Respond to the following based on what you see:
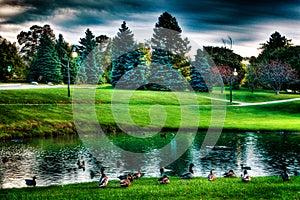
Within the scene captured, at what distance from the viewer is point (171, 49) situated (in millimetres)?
81125

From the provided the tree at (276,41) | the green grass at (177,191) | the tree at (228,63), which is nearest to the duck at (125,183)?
the green grass at (177,191)

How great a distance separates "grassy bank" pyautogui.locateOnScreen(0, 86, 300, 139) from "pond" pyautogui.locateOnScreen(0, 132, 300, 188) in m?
4.51

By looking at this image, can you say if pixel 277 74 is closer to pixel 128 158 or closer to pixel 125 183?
pixel 128 158

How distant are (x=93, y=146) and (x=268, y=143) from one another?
1405 cm

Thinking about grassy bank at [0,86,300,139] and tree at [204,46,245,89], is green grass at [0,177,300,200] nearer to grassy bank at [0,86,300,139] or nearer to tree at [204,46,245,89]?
grassy bank at [0,86,300,139]

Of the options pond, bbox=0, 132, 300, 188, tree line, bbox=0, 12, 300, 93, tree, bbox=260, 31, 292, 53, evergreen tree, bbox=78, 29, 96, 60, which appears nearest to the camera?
pond, bbox=0, 132, 300, 188

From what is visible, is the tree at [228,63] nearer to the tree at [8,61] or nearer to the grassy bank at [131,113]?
the grassy bank at [131,113]

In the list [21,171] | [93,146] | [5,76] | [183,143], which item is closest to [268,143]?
[183,143]

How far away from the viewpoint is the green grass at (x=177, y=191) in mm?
14031

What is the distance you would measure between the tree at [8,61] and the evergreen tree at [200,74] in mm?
38970

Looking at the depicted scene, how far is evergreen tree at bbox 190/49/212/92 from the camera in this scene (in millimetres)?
85000

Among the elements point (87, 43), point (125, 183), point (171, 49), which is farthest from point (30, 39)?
point (125, 183)

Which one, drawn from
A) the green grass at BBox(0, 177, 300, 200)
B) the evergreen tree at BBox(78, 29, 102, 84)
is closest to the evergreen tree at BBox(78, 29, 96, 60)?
the evergreen tree at BBox(78, 29, 102, 84)

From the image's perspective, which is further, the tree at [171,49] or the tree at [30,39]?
the tree at [30,39]
